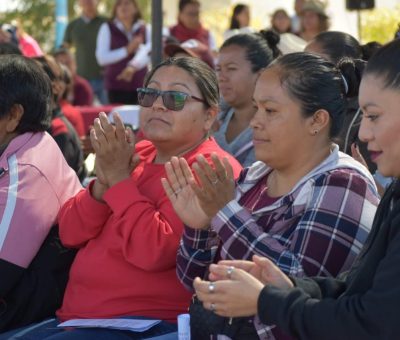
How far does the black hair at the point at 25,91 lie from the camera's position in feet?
11.8

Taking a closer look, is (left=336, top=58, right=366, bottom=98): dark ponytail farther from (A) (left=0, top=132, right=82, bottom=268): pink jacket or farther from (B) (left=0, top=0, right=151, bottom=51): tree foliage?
(B) (left=0, top=0, right=151, bottom=51): tree foliage

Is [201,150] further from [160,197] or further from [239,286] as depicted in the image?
[239,286]

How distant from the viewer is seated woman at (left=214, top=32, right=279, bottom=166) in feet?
15.0

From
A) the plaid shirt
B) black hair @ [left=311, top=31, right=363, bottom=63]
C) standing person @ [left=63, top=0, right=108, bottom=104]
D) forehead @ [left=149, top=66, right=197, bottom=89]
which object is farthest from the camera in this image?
standing person @ [left=63, top=0, right=108, bottom=104]

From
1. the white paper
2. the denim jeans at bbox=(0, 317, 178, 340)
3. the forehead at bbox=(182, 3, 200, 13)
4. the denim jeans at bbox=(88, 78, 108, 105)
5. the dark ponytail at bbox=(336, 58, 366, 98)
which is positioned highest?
the dark ponytail at bbox=(336, 58, 366, 98)

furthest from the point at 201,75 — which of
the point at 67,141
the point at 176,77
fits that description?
the point at 67,141

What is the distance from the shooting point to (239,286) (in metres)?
2.27

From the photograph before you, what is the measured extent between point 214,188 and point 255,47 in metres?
2.08

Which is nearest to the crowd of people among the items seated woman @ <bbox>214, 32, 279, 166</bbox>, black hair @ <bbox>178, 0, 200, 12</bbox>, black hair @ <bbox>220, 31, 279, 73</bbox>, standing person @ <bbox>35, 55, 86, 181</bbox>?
seated woman @ <bbox>214, 32, 279, 166</bbox>

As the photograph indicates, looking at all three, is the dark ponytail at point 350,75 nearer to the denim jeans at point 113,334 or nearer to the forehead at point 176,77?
the forehead at point 176,77

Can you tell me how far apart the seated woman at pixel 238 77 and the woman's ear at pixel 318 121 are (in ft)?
5.27

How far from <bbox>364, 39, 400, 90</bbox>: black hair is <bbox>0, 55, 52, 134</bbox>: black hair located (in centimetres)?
171

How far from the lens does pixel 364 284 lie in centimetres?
225

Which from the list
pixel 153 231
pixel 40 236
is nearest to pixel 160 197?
pixel 153 231
